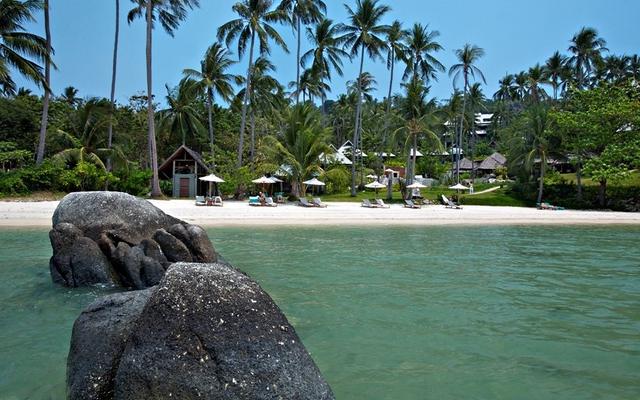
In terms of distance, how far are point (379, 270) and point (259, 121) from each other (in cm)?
4129

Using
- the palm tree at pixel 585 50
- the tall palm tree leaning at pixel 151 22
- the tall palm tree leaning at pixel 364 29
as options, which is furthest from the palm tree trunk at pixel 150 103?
the palm tree at pixel 585 50

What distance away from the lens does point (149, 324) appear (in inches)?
129

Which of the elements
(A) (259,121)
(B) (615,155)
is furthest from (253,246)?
(A) (259,121)

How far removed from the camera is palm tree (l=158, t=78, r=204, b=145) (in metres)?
41.9

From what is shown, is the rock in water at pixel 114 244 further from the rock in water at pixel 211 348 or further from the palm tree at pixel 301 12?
the palm tree at pixel 301 12

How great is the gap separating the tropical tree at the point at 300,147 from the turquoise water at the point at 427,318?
70.5 feet

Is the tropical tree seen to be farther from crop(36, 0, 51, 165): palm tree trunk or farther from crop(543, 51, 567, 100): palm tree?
crop(543, 51, 567, 100): palm tree

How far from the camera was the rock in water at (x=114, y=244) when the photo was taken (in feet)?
29.0

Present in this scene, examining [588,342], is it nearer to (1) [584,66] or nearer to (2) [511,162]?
(2) [511,162]

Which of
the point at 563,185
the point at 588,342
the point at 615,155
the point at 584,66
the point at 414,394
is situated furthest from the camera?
the point at 584,66

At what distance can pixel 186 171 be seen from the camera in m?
39.5

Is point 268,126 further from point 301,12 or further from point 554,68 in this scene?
point 554,68

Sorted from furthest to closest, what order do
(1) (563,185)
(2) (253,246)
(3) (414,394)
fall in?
(1) (563,185) < (2) (253,246) < (3) (414,394)

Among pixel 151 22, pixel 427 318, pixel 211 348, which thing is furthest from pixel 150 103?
pixel 211 348
